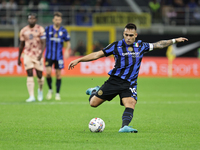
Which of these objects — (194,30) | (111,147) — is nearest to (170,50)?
(194,30)

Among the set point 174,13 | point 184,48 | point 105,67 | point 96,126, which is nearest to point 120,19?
point 174,13

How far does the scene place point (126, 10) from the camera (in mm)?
28297

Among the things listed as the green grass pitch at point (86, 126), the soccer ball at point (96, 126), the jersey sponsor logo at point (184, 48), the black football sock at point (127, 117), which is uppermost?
the jersey sponsor logo at point (184, 48)

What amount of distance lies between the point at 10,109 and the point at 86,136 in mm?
3734

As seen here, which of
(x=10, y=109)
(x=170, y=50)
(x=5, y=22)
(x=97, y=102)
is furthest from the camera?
(x=5, y=22)

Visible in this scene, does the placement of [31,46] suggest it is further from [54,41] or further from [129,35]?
[129,35]

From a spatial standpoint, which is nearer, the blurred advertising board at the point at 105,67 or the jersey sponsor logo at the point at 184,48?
the blurred advertising board at the point at 105,67

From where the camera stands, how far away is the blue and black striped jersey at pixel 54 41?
1093cm

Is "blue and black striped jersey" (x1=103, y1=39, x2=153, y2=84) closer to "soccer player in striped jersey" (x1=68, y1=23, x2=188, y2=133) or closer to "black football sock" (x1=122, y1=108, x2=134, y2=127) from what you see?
"soccer player in striped jersey" (x1=68, y1=23, x2=188, y2=133)

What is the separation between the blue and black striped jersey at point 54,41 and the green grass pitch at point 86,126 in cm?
130

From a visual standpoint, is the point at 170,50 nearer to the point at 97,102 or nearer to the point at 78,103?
the point at 78,103

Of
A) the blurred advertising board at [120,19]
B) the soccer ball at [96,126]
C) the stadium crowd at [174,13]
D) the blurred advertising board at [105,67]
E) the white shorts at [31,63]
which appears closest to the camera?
the soccer ball at [96,126]

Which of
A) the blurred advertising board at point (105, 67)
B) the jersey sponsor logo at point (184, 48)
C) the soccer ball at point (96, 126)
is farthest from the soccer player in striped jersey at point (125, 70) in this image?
the jersey sponsor logo at point (184, 48)

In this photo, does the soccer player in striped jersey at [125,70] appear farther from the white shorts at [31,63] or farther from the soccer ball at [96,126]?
the white shorts at [31,63]
